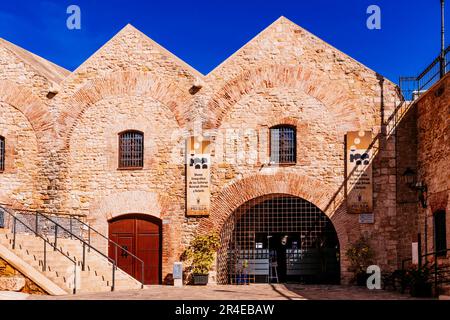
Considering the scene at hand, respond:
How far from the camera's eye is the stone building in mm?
18672

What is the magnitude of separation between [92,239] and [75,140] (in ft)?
10.6

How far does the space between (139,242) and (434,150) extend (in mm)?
9171

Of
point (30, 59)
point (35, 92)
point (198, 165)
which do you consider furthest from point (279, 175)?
point (30, 59)

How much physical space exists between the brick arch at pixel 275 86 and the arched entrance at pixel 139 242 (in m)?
3.64

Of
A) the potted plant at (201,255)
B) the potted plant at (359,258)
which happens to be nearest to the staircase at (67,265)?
the potted plant at (201,255)

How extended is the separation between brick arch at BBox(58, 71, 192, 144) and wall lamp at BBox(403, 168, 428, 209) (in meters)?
6.78

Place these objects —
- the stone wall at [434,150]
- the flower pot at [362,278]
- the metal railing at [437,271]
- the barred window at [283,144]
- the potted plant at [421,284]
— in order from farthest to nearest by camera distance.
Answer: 1. the barred window at [283,144]
2. the flower pot at [362,278]
3. the stone wall at [434,150]
4. the potted plant at [421,284]
5. the metal railing at [437,271]

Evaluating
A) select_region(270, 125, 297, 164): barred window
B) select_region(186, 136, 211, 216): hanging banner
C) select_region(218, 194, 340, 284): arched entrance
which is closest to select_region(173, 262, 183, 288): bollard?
select_region(218, 194, 340, 284): arched entrance

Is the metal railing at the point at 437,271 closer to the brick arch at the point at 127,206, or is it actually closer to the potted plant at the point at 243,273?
the potted plant at the point at 243,273

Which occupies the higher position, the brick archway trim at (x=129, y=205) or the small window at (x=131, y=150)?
the small window at (x=131, y=150)

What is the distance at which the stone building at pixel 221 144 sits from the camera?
1867cm

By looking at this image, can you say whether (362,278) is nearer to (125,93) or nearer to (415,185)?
(415,185)

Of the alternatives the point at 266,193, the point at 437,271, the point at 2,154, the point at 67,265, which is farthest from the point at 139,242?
the point at 437,271
